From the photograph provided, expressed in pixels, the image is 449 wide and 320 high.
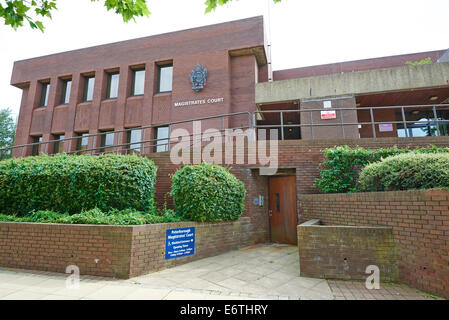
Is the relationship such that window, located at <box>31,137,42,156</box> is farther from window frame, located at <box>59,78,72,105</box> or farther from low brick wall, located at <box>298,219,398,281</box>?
low brick wall, located at <box>298,219,398,281</box>

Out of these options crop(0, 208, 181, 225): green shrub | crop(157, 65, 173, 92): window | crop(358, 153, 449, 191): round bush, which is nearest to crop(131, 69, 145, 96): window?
crop(157, 65, 173, 92): window

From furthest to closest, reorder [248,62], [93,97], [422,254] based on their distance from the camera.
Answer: [93,97] < [248,62] < [422,254]

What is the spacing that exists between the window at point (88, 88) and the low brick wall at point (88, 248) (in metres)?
13.1

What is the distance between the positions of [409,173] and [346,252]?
1805mm

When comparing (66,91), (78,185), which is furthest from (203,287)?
(66,91)

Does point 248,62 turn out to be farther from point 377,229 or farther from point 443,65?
point 377,229

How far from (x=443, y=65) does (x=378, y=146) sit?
267 inches

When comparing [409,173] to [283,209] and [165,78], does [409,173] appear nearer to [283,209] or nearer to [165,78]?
[283,209]

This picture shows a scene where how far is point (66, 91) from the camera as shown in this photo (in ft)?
55.3

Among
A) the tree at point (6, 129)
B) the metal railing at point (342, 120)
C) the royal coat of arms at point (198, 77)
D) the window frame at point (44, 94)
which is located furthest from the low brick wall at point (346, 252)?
the tree at point (6, 129)

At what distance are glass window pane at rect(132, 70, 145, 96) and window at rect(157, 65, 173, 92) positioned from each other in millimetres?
1154

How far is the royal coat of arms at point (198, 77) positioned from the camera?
13.4 m
